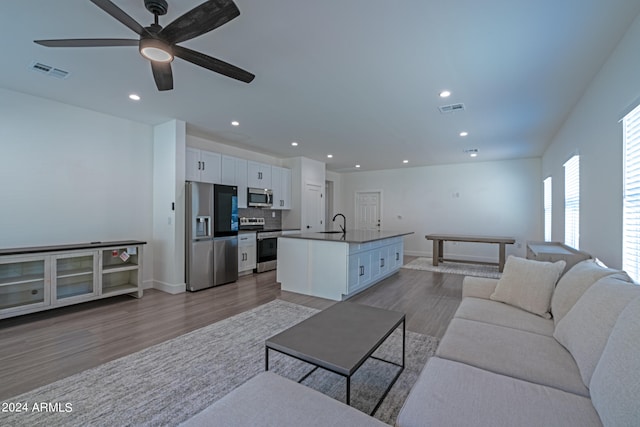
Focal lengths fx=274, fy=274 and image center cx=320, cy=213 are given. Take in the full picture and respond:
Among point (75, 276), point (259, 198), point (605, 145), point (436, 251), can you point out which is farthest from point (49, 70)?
point (436, 251)

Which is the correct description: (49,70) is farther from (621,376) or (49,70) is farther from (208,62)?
(621,376)

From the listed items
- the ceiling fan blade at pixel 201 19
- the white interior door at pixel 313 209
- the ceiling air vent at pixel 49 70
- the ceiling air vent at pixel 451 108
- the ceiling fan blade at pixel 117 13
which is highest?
the ceiling air vent at pixel 49 70

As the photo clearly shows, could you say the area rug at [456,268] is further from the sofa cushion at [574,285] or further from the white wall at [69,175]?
the white wall at [69,175]

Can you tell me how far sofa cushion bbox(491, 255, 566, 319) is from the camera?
2.15 m

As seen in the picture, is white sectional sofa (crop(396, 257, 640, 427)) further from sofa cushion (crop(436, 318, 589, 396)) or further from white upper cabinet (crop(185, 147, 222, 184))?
white upper cabinet (crop(185, 147, 222, 184))

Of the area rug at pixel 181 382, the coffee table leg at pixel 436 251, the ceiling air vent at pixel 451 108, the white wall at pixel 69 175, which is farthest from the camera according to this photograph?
the coffee table leg at pixel 436 251

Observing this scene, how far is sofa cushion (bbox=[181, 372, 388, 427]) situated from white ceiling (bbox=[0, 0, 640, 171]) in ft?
7.54

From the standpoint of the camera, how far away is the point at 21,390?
191cm

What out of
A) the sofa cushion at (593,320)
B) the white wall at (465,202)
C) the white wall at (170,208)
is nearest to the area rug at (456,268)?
the white wall at (465,202)

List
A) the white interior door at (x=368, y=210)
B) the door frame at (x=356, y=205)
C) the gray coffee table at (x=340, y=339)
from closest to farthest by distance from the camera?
the gray coffee table at (x=340, y=339) < the door frame at (x=356, y=205) < the white interior door at (x=368, y=210)

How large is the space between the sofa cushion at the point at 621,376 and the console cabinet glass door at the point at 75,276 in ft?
15.9

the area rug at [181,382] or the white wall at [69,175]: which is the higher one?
the white wall at [69,175]

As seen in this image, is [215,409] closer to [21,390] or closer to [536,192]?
[21,390]

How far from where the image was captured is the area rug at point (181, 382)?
65.6 inches
